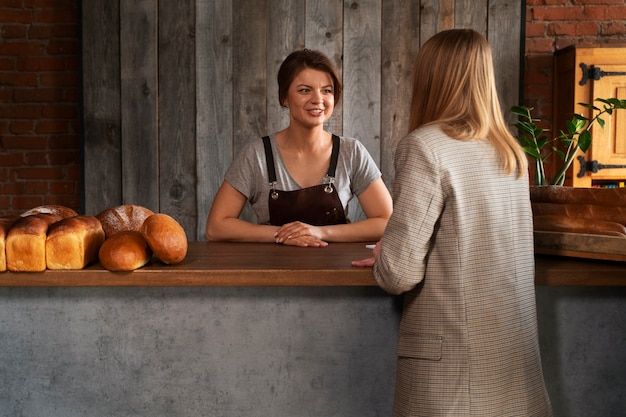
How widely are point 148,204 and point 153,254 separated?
176cm

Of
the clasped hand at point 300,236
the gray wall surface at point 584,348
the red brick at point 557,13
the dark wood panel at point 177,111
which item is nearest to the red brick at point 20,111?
the dark wood panel at point 177,111

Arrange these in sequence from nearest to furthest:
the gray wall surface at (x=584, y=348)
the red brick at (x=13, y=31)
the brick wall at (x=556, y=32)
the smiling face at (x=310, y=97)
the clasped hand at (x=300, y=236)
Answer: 1. the gray wall surface at (x=584, y=348)
2. the clasped hand at (x=300, y=236)
3. the smiling face at (x=310, y=97)
4. the red brick at (x=13, y=31)
5. the brick wall at (x=556, y=32)

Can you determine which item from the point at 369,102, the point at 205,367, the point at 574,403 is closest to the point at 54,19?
the point at 369,102

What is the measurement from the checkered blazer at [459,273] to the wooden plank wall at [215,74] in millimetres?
2080

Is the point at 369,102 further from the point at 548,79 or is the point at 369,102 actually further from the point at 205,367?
the point at 205,367

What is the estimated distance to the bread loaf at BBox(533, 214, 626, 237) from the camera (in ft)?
5.67

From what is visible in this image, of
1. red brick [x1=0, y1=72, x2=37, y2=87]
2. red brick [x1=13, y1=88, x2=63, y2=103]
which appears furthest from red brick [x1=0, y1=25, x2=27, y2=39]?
red brick [x1=13, y1=88, x2=63, y2=103]

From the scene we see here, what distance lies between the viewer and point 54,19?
4.21 meters

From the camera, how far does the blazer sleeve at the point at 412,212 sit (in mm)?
1398

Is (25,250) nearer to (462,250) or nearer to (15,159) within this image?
(462,250)

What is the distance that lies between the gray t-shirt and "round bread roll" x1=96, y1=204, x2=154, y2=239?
31.4 inches

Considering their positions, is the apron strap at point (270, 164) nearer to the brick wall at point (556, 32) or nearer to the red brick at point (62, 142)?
the red brick at point (62, 142)

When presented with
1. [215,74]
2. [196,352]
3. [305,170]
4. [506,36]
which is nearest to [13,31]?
[215,74]

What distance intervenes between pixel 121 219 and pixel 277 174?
A: 0.96 metres
